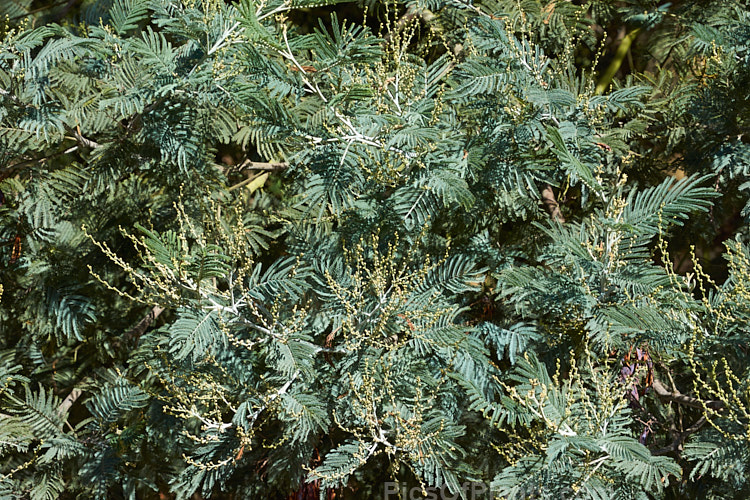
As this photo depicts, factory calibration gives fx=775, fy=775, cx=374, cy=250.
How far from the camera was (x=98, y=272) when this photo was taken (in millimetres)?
1999

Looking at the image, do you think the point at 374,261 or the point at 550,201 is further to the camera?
the point at 550,201

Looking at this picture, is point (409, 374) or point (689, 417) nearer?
point (409, 374)

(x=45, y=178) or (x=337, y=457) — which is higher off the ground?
(x=45, y=178)

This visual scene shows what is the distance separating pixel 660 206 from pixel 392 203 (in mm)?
560

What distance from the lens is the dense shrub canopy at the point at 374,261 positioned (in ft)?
5.04

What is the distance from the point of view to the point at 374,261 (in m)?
1.70

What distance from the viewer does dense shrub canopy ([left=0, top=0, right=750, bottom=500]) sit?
5.04 feet

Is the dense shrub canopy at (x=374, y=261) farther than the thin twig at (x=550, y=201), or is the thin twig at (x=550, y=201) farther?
the thin twig at (x=550, y=201)

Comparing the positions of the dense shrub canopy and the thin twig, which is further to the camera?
the thin twig

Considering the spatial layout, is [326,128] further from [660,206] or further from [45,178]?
[45,178]

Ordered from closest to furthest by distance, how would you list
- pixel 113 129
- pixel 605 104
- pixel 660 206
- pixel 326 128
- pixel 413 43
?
pixel 326 128 → pixel 660 206 → pixel 605 104 → pixel 113 129 → pixel 413 43

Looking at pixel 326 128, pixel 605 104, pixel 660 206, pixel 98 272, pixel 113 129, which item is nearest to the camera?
Result: pixel 326 128

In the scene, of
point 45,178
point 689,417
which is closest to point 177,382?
point 45,178

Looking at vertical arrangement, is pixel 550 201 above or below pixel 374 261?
below
